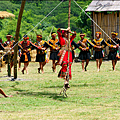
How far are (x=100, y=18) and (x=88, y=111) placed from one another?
19.2 metres

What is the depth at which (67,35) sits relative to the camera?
10.1m

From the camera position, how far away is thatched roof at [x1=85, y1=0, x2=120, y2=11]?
81.2 ft

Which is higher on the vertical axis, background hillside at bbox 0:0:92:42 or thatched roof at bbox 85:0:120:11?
background hillside at bbox 0:0:92:42

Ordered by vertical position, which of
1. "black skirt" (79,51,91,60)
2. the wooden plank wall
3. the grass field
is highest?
the wooden plank wall

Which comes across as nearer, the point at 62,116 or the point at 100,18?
the point at 62,116

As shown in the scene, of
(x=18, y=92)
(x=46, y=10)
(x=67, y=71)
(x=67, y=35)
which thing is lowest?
(x=18, y=92)

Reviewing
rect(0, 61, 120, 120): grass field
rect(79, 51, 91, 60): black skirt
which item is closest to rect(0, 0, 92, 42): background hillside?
rect(79, 51, 91, 60): black skirt

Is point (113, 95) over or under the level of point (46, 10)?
under

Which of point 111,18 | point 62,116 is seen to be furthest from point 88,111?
point 111,18

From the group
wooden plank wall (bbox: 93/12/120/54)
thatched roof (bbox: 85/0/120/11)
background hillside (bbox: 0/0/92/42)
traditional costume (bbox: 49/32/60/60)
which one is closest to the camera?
traditional costume (bbox: 49/32/60/60)

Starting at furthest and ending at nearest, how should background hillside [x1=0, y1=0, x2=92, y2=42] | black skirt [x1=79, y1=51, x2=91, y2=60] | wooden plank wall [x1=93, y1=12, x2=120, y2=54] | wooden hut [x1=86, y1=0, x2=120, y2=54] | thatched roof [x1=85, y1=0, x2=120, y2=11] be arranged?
background hillside [x1=0, y1=0, x2=92, y2=42], wooden plank wall [x1=93, y1=12, x2=120, y2=54], wooden hut [x1=86, y1=0, x2=120, y2=54], thatched roof [x1=85, y1=0, x2=120, y2=11], black skirt [x1=79, y1=51, x2=91, y2=60]

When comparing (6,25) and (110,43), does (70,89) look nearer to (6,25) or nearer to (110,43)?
(110,43)

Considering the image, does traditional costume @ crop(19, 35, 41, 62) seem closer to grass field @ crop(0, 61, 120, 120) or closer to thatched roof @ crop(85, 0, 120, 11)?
grass field @ crop(0, 61, 120, 120)

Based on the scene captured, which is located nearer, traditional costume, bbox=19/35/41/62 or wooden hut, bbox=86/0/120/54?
traditional costume, bbox=19/35/41/62
